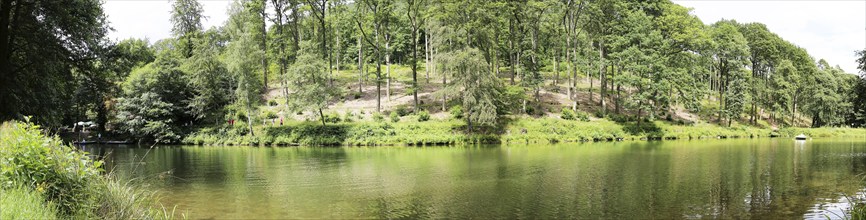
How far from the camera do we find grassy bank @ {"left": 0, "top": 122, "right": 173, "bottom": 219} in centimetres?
729

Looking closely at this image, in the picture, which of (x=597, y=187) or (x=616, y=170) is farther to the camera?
(x=616, y=170)

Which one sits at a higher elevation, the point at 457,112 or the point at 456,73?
the point at 456,73

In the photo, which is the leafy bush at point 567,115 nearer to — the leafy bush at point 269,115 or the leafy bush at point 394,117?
the leafy bush at point 394,117

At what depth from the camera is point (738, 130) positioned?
178 feet

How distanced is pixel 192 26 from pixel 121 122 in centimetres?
1507

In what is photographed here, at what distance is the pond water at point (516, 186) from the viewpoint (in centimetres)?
1466

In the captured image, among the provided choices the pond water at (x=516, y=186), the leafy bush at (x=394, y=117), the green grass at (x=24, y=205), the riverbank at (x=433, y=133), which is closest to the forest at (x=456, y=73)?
the leafy bush at (x=394, y=117)

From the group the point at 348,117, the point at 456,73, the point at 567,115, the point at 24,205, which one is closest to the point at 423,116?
the point at 456,73

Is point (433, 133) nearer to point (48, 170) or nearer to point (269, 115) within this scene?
point (269, 115)

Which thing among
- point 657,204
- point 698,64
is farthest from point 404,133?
point 698,64

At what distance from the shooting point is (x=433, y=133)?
43.7 m

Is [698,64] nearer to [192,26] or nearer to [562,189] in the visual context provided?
A: [562,189]

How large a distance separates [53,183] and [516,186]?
14.5m

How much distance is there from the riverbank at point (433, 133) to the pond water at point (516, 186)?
12.5 meters
